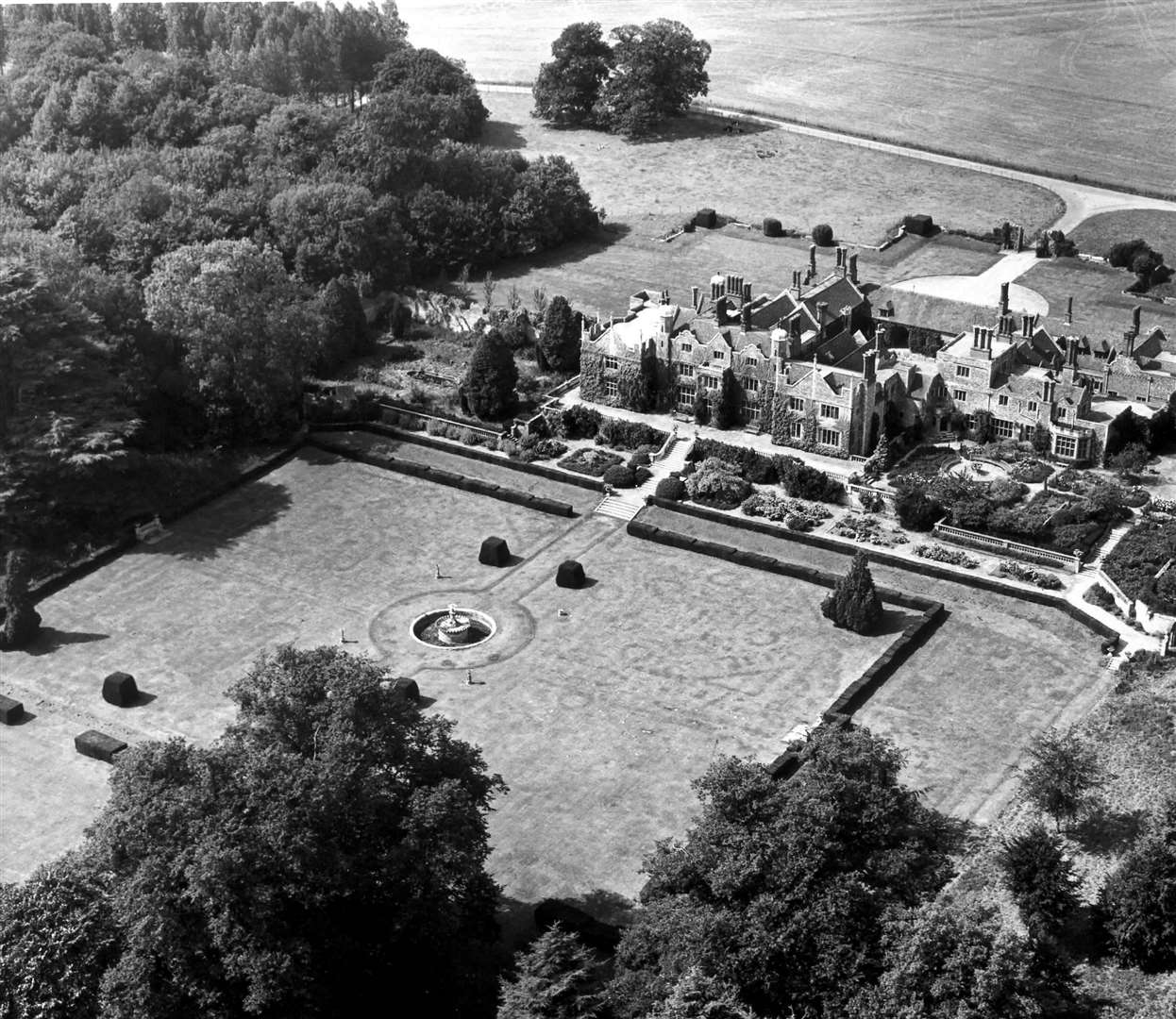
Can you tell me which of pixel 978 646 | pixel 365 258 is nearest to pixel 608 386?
pixel 365 258

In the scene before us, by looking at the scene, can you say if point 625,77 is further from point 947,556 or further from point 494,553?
point 947,556

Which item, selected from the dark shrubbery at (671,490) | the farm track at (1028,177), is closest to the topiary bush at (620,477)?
the dark shrubbery at (671,490)

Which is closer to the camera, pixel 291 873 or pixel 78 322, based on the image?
pixel 291 873

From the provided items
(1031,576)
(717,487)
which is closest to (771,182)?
(717,487)

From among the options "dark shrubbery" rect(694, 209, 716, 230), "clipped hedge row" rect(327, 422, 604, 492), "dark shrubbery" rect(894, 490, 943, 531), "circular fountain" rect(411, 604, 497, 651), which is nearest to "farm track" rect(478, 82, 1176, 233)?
"dark shrubbery" rect(694, 209, 716, 230)

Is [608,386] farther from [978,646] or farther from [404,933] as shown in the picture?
[404,933]
